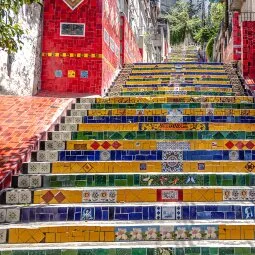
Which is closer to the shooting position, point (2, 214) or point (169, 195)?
point (2, 214)

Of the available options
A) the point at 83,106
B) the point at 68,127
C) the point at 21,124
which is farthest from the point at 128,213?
the point at 83,106

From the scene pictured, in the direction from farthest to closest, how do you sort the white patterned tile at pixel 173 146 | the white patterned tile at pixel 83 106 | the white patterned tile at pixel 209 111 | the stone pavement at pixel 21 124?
the white patterned tile at pixel 83 106
the white patterned tile at pixel 209 111
the white patterned tile at pixel 173 146
the stone pavement at pixel 21 124

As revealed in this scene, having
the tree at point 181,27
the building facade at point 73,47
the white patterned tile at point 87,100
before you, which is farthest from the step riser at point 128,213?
the tree at point 181,27

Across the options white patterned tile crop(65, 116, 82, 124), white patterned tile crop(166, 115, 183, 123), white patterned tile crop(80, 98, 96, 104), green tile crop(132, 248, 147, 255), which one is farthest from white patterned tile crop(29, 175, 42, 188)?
white patterned tile crop(80, 98, 96, 104)

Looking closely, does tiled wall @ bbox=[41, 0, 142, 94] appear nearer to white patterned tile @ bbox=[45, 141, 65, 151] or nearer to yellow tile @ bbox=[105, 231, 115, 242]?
white patterned tile @ bbox=[45, 141, 65, 151]

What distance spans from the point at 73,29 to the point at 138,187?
5396 mm

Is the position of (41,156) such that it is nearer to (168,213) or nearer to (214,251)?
(168,213)

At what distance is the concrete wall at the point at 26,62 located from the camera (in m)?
6.54

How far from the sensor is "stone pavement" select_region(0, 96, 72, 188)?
404 cm

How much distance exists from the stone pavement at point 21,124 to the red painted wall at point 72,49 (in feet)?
6.07

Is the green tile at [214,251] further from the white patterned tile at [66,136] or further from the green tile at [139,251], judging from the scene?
the white patterned tile at [66,136]

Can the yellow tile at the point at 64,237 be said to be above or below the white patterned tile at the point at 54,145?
below

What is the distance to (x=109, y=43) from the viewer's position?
31.5 feet

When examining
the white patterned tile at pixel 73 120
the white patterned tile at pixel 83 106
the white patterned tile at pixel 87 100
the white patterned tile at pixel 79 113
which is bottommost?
the white patterned tile at pixel 73 120
